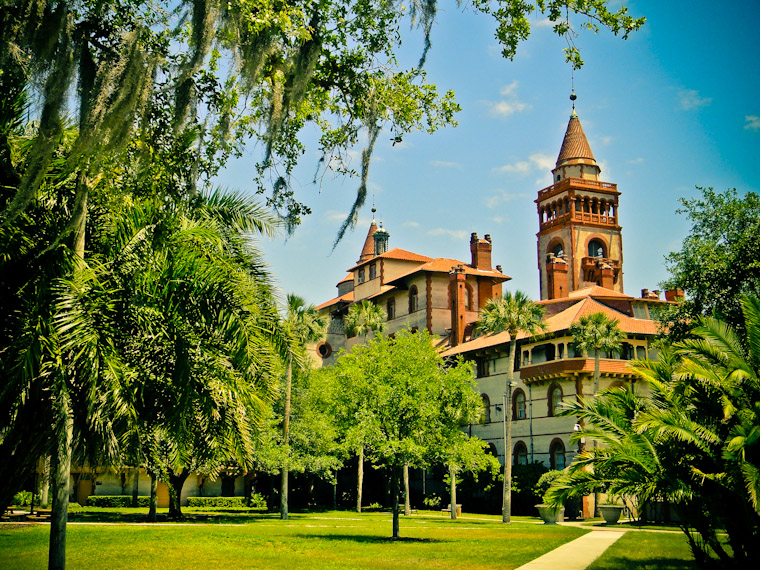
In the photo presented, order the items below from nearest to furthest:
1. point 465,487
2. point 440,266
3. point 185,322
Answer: point 185,322
point 465,487
point 440,266

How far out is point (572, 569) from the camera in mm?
18703

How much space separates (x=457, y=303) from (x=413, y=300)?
640 centimetres

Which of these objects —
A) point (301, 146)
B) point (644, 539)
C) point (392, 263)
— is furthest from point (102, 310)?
point (392, 263)

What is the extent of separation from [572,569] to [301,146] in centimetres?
1310

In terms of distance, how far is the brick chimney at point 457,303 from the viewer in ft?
225

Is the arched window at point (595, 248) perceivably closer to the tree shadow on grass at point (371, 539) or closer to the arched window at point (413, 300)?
the arched window at point (413, 300)

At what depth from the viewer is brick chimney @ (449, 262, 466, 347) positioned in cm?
6850

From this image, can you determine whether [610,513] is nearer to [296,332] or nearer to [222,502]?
[296,332]

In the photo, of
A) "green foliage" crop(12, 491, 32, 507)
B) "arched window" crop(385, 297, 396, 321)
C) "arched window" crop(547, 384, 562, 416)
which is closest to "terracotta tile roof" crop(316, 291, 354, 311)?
"arched window" crop(385, 297, 396, 321)

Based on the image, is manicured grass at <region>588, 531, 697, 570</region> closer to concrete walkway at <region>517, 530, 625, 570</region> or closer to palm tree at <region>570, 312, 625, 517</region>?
concrete walkway at <region>517, 530, 625, 570</region>

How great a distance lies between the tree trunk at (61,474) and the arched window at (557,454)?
4466cm

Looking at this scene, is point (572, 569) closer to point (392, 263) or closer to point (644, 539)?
point (644, 539)

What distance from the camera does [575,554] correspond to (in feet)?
74.1

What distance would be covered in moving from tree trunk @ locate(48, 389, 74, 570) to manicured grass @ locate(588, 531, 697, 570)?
1259 cm
